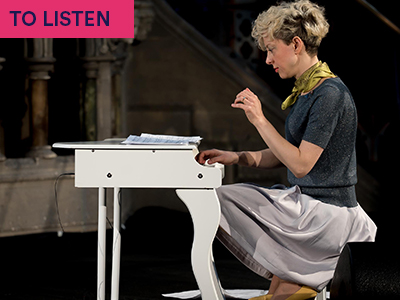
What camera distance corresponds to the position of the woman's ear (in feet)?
8.61

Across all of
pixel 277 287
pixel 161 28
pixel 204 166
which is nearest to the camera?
pixel 204 166

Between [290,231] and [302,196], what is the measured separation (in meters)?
0.15

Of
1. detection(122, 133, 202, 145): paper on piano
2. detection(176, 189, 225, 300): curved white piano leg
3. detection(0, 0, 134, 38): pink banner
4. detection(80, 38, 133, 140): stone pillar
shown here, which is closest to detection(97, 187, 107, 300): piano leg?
detection(122, 133, 202, 145): paper on piano

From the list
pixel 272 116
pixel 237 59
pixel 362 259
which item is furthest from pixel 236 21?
pixel 362 259

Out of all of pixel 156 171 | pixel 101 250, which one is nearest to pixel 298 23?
pixel 156 171

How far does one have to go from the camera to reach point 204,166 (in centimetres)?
255

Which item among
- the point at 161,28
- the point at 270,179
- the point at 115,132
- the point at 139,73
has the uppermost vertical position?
the point at 161,28

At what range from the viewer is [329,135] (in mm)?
2500

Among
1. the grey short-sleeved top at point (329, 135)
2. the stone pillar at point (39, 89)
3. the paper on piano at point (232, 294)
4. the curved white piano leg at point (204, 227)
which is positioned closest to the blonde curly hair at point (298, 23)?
the grey short-sleeved top at point (329, 135)

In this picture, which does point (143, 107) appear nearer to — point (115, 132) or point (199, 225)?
point (115, 132)

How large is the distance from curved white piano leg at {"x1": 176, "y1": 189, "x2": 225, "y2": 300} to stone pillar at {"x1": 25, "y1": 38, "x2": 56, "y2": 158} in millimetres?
3413

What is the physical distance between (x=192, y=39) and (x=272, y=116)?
1.05m

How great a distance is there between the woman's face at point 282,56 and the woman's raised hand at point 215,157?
0.40m

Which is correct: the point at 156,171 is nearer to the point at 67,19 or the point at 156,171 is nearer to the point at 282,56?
the point at 282,56
